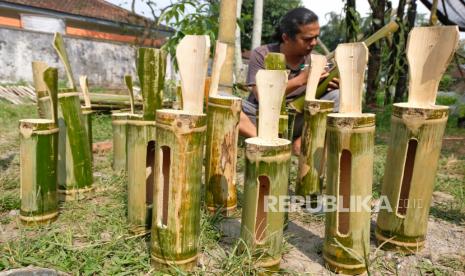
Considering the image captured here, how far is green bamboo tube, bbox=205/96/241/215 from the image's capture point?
180 cm

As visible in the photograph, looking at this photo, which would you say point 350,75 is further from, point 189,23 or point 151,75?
point 189,23

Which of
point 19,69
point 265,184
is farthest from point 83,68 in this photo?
point 265,184

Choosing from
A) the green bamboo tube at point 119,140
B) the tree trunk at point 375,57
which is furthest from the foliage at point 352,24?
the green bamboo tube at point 119,140

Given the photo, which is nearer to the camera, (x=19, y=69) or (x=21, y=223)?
(x=21, y=223)

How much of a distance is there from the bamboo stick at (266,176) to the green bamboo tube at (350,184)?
6.7 inches

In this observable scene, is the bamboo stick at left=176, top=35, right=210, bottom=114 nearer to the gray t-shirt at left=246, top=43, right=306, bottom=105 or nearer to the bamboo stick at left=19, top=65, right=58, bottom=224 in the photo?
the bamboo stick at left=19, top=65, right=58, bottom=224

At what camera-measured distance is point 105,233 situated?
1.68 m

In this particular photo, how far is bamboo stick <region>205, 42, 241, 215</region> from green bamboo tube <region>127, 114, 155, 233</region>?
0.33m

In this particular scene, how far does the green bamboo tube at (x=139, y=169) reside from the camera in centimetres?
154

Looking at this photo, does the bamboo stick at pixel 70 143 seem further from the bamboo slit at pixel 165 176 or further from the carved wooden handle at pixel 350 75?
the carved wooden handle at pixel 350 75

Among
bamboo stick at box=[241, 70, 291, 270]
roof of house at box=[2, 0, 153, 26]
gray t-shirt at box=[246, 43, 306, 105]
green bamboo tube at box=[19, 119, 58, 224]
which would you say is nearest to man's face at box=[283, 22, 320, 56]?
gray t-shirt at box=[246, 43, 306, 105]

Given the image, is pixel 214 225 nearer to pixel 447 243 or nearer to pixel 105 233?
pixel 105 233

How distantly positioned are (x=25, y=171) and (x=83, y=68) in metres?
10.4

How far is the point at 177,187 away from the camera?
1283mm
